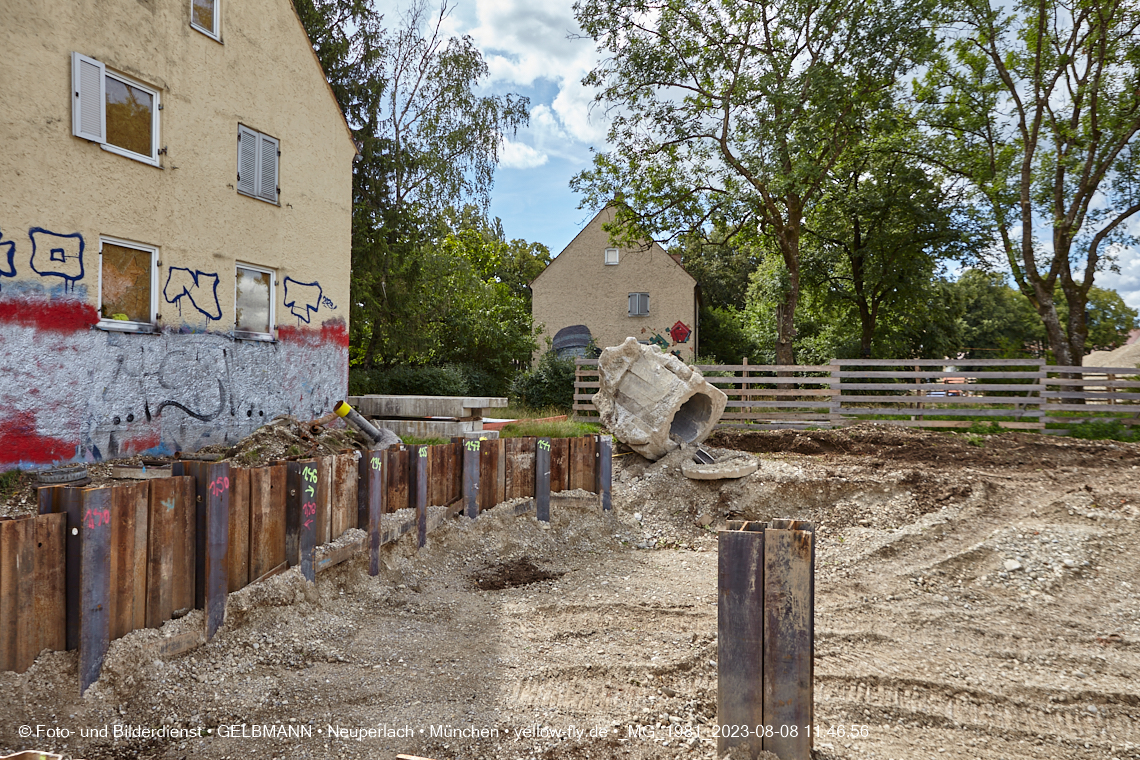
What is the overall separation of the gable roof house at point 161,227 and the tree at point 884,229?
1596 centimetres

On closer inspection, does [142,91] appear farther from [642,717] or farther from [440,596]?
[642,717]

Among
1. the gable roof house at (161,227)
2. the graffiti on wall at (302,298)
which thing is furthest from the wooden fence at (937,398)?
the gable roof house at (161,227)

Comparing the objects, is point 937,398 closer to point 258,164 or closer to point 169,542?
point 258,164

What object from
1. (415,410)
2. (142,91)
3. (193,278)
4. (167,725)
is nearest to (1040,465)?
(415,410)

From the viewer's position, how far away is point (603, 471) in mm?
8133

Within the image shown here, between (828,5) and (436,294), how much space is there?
1241 centimetres

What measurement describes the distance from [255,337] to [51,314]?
2.76 m

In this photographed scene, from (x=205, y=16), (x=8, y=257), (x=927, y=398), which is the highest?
(x=205, y=16)

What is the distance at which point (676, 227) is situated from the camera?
58.7 ft

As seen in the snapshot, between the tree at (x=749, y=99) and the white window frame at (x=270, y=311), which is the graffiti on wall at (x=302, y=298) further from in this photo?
the tree at (x=749, y=99)

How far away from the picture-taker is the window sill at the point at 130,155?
24.7 ft

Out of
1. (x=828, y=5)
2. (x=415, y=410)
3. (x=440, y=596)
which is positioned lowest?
(x=440, y=596)

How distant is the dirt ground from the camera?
324cm

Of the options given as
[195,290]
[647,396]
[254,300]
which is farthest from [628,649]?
[254,300]
